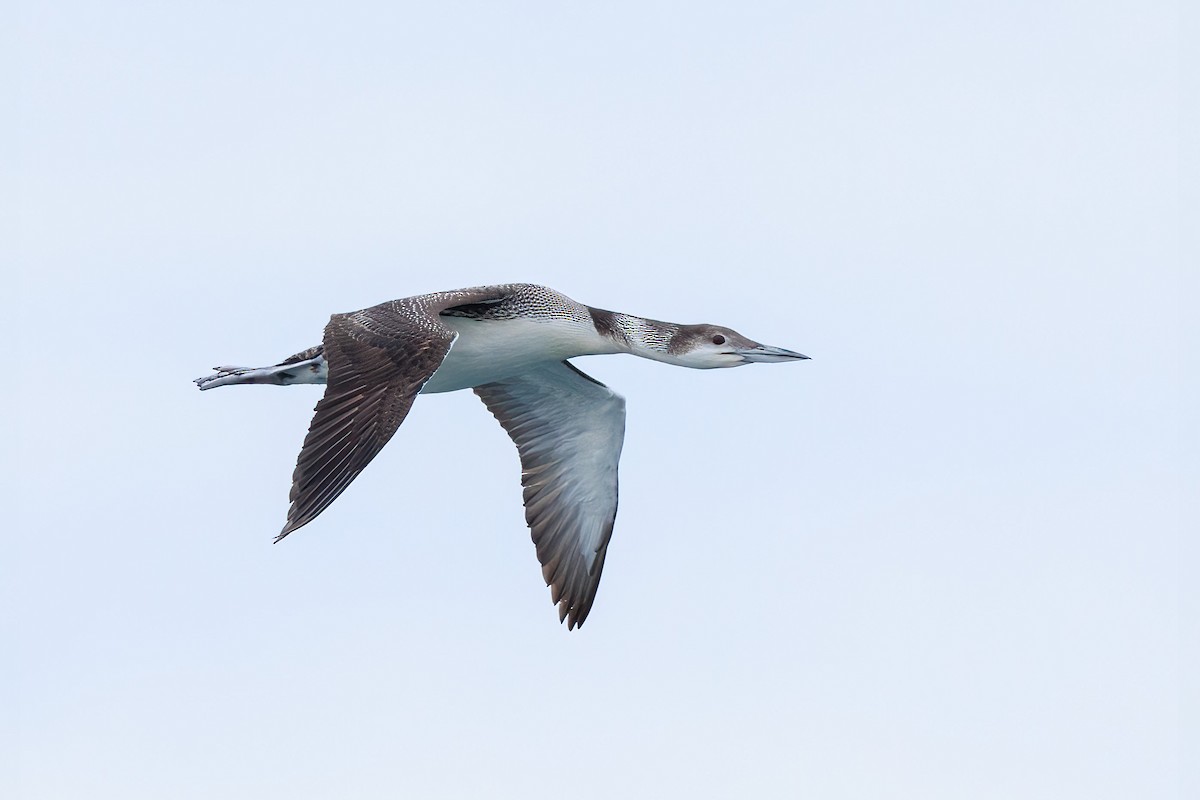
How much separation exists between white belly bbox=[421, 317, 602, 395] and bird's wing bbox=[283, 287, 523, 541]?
29.0 inches

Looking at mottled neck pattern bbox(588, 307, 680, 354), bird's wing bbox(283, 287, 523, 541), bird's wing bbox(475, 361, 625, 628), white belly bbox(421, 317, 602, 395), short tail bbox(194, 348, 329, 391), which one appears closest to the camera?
A: bird's wing bbox(283, 287, 523, 541)

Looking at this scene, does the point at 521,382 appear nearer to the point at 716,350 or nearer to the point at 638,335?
the point at 638,335

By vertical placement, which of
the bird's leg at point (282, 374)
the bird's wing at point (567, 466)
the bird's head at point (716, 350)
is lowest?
the bird's wing at point (567, 466)

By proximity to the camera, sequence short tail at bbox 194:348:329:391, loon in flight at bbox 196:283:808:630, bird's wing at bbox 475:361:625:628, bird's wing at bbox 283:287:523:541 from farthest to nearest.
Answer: bird's wing at bbox 475:361:625:628 → short tail at bbox 194:348:329:391 → loon in flight at bbox 196:283:808:630 → bird's wing at bbox 283:287:523:541

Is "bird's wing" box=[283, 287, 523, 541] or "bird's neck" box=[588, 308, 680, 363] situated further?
"bird's neck" box=[588, 308, 680, 363]

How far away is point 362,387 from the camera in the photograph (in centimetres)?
1691

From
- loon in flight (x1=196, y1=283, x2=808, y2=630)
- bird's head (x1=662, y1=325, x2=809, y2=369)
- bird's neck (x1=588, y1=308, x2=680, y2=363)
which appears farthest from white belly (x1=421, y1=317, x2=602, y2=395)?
bird's head (x1=662, y1=325, x2=809, y2=369)

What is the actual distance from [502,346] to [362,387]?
9.04ft

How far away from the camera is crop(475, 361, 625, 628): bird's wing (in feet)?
68.6

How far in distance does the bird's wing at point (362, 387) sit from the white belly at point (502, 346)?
29.0 inches

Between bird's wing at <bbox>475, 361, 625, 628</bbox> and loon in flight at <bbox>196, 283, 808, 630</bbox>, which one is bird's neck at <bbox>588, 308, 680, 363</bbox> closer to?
loon in flight at <bbox>196, 283, 808, 630</bbox>

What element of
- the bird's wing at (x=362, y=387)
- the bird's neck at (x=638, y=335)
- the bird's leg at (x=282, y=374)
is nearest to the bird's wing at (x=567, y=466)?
the bird's neck at (x=638, y=335)

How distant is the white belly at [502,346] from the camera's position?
19.2 m

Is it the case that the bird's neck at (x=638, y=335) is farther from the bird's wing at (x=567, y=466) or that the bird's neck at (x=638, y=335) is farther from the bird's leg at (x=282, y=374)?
the bird's leg at (x=282, y=374)
